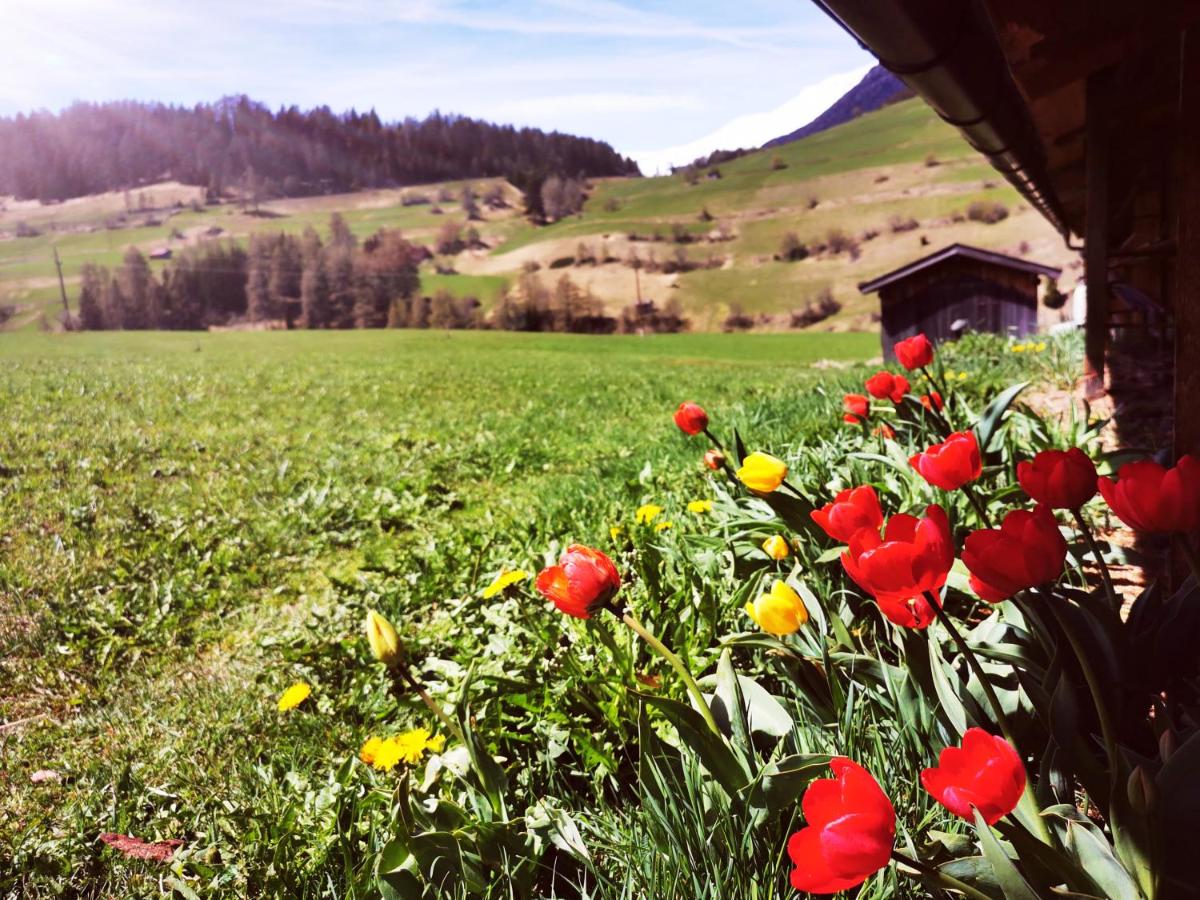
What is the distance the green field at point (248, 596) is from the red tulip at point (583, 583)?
74 centimetres

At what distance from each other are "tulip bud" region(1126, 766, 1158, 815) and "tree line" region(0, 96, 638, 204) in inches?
1229

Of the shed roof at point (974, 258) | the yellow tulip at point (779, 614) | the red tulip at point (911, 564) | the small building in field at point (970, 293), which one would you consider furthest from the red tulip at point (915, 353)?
the small building in field at point (970, 293)

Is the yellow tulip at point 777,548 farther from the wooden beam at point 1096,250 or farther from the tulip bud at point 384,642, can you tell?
the wooden beam at point 1096,250

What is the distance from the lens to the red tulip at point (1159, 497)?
1090 mm

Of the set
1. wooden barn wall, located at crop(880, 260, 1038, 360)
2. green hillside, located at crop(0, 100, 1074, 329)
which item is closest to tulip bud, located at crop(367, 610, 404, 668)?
wooden barn wall, located at crop(880, 260, 1038, 360)

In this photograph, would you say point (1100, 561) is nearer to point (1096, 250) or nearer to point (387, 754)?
point (387, 754)

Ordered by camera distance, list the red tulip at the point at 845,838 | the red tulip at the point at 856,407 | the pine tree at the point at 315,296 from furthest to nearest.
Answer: the pine tree at the point at 315,296
the red tulip at the point at 856,407
the red tulip at the point at 845,838

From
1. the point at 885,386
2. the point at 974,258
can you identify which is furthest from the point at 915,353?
the point at 974,258

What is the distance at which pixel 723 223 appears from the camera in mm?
108938

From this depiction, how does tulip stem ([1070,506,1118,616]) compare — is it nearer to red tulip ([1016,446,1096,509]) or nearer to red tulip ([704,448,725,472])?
red tulip ([1016,446,1096,509])

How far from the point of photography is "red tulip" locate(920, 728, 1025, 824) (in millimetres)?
772

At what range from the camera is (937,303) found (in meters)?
25.3

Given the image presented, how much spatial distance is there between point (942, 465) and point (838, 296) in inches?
3334

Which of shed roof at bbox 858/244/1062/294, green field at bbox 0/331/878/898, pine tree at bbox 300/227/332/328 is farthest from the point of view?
pine tree at bbox 300/227/332/328
